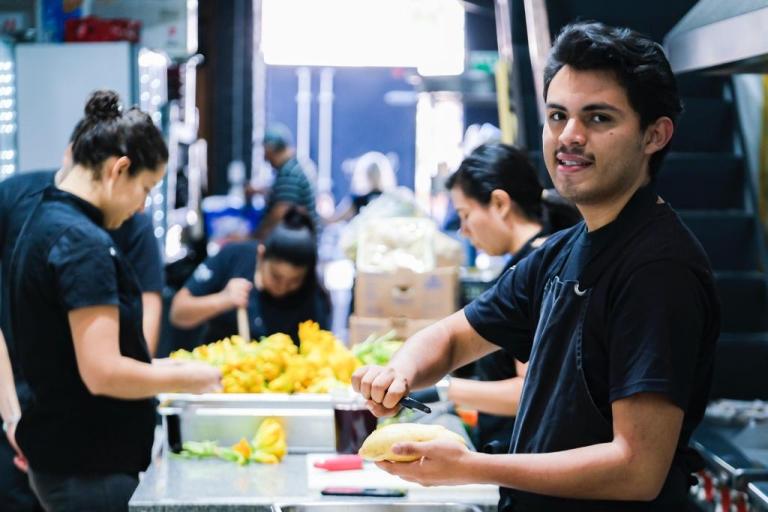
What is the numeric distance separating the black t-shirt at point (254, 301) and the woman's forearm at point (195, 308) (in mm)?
56

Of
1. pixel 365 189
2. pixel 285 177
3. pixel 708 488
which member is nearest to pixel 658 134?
pixel 708 488

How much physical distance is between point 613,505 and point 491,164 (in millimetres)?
1701

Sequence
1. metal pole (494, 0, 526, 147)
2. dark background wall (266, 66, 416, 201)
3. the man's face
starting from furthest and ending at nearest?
dark background wall (266, 66, 416, 201), metal pole (494, 0, 526, 147), the man's face

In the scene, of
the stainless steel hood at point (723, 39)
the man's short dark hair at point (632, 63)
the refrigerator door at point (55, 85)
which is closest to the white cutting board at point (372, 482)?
the man's short dark hair at point (632, 63)

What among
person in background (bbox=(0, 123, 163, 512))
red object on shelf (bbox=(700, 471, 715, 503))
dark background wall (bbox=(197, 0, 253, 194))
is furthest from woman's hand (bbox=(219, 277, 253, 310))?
dark background wall (bbox=(197, 0, 253, 194))

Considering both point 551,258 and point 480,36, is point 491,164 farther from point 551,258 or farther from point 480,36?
point 480,36

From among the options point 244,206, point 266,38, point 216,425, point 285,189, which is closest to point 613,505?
point 216,425

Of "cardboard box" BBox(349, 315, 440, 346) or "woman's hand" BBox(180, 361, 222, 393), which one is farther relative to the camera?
"cardboard box" BBox(349, 315, 440, 346)

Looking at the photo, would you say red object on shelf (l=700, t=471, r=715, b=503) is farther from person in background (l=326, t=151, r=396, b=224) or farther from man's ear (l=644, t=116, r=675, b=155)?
person in background (l=326, t=151, r=396, b=224)

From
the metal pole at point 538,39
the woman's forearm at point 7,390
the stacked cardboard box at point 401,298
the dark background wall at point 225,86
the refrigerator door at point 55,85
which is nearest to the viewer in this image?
the woman's forearm at point 7,390

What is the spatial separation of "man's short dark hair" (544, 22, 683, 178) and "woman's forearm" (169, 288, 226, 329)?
325 centimetres

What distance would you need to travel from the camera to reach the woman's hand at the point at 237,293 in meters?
4.83

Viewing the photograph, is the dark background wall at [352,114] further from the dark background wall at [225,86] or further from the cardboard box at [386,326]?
the cardboard box at [386,326]

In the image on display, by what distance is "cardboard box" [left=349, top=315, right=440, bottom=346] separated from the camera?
Answer: 481 centimetres
